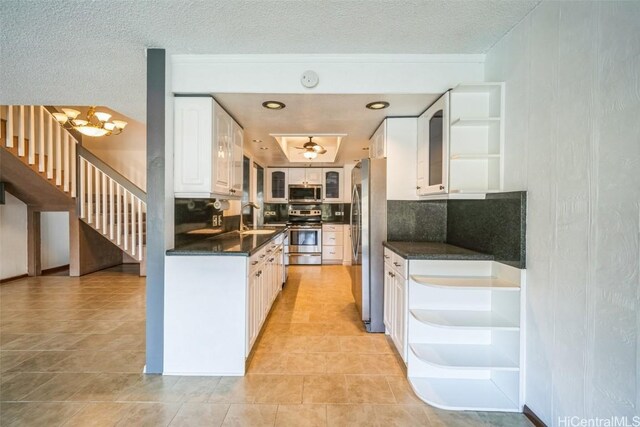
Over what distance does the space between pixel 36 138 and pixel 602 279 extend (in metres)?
6.22

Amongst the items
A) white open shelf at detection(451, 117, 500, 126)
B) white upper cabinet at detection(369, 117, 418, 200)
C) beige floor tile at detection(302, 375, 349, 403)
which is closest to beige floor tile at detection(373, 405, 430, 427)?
beige floor tile at detection(302, 375, 349, 403)

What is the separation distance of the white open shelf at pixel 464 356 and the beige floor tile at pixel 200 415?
4.29ft

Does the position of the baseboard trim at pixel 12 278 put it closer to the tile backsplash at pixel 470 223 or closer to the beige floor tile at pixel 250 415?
the beige floor tile at pixel 250 415

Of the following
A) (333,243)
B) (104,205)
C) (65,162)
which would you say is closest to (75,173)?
(65,162)

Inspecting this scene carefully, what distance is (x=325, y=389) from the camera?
1.98 m

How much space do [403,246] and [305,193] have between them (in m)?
4.07

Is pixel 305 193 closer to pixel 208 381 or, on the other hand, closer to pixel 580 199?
pixel 208 381

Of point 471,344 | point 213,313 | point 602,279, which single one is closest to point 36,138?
point 213,313

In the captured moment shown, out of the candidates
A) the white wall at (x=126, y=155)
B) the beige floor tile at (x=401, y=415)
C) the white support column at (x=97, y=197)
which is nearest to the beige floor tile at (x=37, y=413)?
the beige floor tile at (x=401, y=415)

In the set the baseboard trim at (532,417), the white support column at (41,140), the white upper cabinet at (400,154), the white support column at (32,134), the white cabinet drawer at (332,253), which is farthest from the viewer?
the white cabinet drawer at (332,253)

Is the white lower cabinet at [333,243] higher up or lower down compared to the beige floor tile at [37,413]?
higher up

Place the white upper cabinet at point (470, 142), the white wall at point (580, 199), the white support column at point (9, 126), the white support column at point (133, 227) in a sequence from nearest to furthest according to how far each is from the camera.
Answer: the white wall at point (580, 199) → the white upper cabinet at point (470, 142) → the white support column at point (9, 126) → the white support column at point (133, 227)

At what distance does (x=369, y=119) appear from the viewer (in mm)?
2967

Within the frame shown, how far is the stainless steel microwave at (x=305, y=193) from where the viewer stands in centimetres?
→ 640
